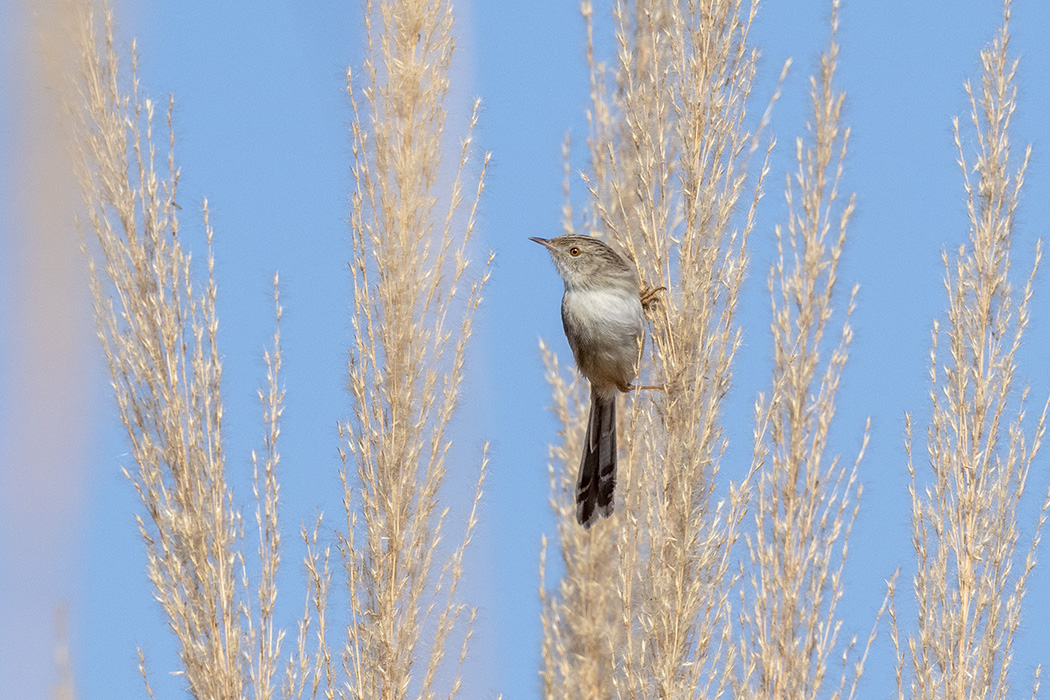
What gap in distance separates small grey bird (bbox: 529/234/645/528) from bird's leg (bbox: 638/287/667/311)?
45 centimetres

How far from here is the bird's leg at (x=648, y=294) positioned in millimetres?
3466

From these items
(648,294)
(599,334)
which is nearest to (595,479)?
(599,334)

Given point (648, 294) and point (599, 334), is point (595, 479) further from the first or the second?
point (648, 294)

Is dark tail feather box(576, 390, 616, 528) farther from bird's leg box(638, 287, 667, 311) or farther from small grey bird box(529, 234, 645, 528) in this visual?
bird's leg box(638, 287, 667, 311)

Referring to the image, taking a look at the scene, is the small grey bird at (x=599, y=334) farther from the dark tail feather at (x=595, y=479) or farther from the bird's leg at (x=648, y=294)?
the bird's leg at (x=648, y=294)

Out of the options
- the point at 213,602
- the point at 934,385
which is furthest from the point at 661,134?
the point at 213,602

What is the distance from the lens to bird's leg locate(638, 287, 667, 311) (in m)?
3.47

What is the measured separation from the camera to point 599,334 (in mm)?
4445

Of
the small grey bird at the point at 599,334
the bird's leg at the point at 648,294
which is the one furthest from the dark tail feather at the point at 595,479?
the bird's leg at the point at 648,294

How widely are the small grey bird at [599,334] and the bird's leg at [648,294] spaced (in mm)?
452

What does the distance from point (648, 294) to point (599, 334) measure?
0.81 m

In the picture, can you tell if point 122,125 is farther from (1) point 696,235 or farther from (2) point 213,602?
(1) point 696,235

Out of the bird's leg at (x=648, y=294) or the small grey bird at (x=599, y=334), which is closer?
the bird's leg at (x=648, y=294)

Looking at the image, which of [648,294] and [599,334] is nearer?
[648,294]
